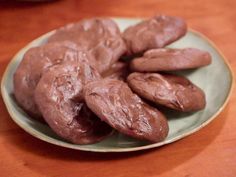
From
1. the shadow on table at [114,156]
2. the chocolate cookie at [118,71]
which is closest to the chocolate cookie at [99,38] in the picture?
the chocolate cookie at [118,71]

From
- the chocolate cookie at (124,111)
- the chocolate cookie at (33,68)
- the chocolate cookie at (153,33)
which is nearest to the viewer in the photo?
the chocolate cookie at (124,111)

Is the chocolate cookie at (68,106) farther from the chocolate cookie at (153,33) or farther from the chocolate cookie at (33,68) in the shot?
the chocolate cookie at (153,33)

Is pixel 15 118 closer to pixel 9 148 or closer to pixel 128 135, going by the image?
pixel 9 148

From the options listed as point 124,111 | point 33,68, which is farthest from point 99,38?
point 124,111

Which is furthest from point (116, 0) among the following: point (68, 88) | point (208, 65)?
point (68, 88)

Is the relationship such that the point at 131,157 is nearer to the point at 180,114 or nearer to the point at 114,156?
the point at 114,156
